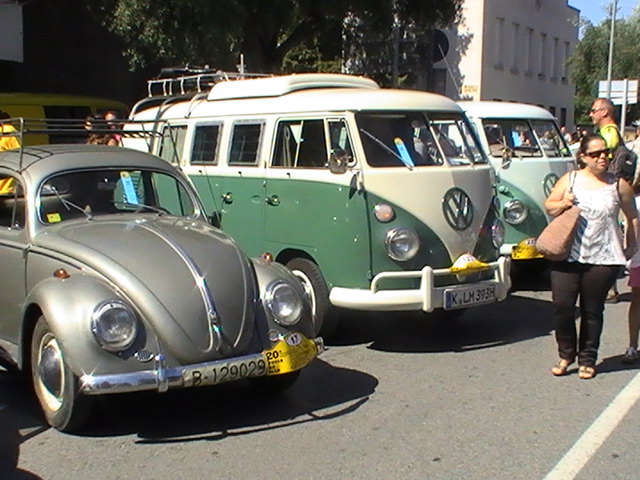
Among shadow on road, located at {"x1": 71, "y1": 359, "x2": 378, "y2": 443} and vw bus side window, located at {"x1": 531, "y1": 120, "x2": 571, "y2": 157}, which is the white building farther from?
shadow on road, located at {"x1": 71, "y1": 359, "x2": 378, "y2": 443}

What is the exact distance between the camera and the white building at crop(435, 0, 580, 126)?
3039 cm

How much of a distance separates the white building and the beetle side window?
20368 mm

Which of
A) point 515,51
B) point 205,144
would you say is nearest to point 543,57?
point 515,51

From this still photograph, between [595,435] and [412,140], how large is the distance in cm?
312

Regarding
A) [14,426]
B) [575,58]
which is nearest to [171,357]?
[14,426]

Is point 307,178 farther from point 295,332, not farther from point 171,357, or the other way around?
point 171,357

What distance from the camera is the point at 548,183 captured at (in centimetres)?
1005

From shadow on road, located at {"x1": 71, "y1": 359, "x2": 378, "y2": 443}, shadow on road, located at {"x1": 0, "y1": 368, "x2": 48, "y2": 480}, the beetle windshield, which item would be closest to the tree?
the beetle windshield

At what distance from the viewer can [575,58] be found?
39469 mm

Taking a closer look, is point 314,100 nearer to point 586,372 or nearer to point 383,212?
point 383,212

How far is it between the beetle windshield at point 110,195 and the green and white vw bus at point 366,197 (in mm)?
1250

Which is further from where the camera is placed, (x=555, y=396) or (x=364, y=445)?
(x=555, y=396)

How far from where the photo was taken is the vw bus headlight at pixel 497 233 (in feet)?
25.0

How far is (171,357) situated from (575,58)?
37797mm
